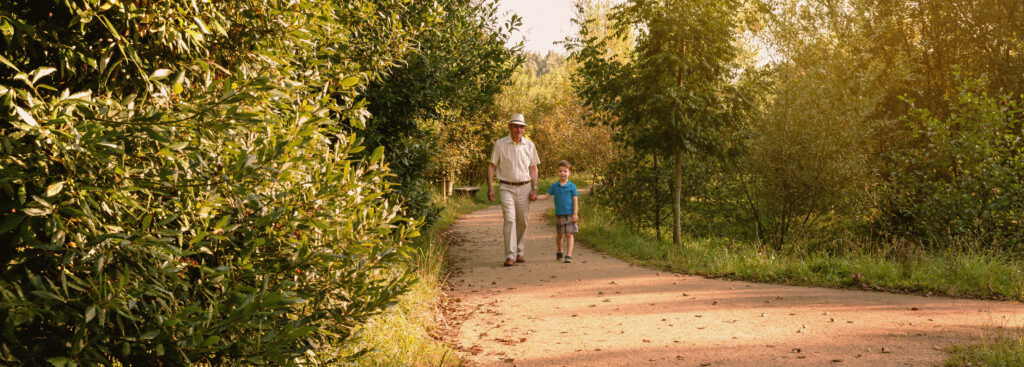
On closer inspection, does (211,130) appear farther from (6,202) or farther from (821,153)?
(821,153)

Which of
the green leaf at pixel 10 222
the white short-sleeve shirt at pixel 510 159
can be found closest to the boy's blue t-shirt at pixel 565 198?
the white short-sleeve shirt at pixel 510 159

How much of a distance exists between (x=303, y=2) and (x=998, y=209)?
10.7m

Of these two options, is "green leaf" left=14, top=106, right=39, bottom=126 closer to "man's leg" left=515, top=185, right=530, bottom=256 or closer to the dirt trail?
the dirt trail

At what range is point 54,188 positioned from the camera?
2.06 metres

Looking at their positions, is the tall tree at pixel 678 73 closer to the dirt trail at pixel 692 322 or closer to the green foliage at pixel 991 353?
the dirt trail at pixel 692 322

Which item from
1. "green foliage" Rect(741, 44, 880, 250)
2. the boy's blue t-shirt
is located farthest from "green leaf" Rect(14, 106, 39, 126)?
"green foliage" Rect(741, 44, 880, 250)

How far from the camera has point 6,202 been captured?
2121 mm

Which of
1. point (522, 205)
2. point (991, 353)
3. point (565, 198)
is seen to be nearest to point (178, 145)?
point (991, 353)

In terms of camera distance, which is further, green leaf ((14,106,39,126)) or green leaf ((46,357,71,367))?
green leaf ((46,357,71,367))

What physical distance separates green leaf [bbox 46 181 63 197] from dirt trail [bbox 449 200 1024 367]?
330 centimetres

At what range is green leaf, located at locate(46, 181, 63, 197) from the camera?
204cm

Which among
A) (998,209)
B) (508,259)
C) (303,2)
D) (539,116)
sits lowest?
(508,259)

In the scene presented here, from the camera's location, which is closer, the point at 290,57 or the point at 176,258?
the point at 176,258

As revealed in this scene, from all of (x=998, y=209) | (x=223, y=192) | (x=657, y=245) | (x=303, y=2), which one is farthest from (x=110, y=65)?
(x=998, y=209)
